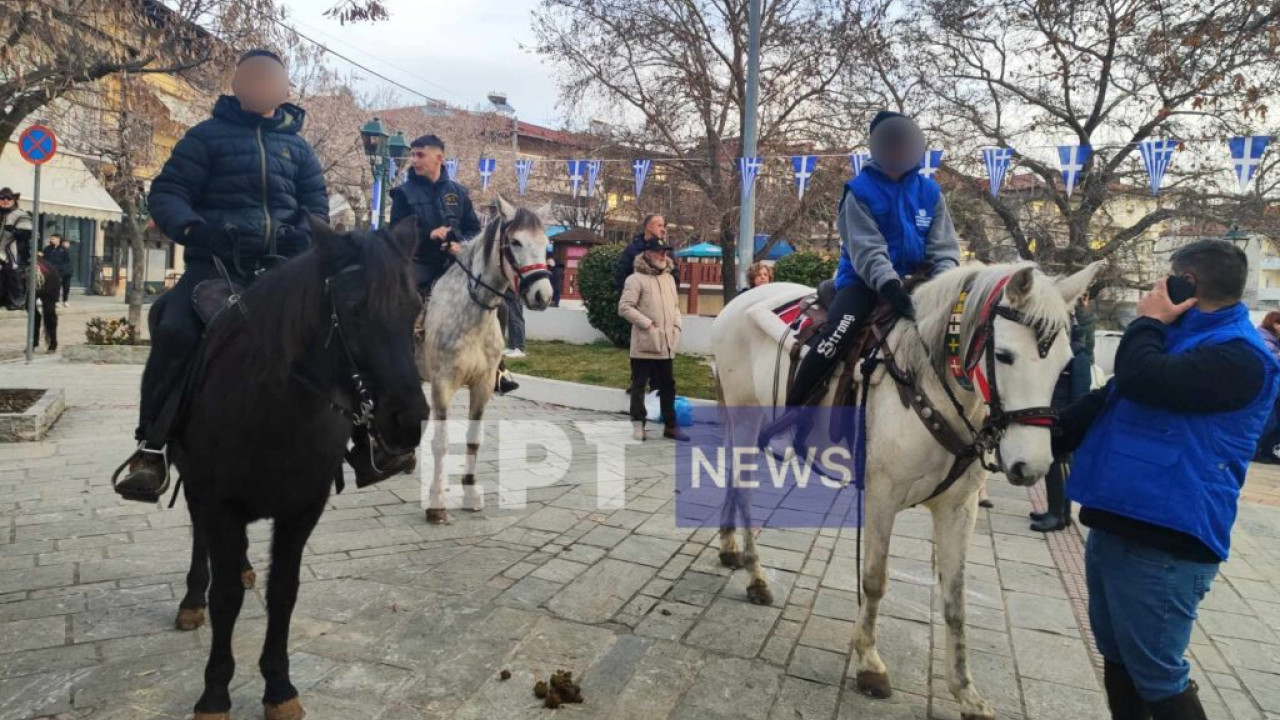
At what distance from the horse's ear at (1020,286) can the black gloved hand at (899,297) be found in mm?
674

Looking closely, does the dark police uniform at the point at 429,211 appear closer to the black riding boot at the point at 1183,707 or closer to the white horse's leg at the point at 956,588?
the white horse's leg at the point at 956,588

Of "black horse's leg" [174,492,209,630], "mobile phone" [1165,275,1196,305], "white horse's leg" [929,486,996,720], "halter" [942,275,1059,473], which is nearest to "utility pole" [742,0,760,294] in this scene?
"white horse's leg" [929,486,996,720]

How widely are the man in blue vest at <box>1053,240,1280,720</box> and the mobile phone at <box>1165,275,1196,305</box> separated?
0.05ft

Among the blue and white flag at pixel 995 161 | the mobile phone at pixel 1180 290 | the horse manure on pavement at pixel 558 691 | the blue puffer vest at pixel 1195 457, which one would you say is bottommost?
the horse manure on pavement at pixel 558 691

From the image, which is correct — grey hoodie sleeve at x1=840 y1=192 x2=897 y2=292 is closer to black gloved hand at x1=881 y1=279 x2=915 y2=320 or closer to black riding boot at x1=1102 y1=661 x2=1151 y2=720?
black gloved hand at x1=881 y1=279 x2=915 y2=320

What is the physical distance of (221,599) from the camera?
9.41ft

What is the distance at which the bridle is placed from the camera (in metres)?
5.73

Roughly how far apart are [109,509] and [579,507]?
3407 mm

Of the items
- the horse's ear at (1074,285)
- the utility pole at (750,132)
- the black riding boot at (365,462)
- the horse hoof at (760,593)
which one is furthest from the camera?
the utility pole at (750,132)

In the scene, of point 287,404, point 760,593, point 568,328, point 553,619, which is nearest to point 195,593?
point 287,404

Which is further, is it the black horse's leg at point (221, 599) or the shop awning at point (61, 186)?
the shop awning at point (61, 186)

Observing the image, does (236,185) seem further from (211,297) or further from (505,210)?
(505,210)

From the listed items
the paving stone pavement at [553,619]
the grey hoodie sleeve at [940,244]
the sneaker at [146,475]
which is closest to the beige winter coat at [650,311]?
the paving stone pavement at [553,619]

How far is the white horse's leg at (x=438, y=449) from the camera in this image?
5648 millimetres
